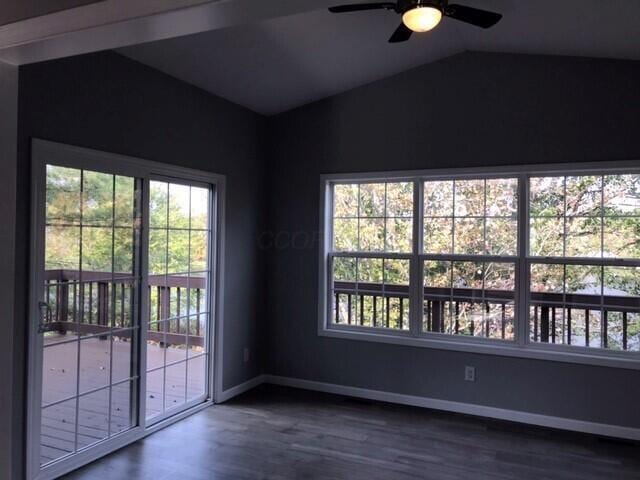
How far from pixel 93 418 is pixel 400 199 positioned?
3119mm

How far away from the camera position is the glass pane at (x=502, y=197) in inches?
165

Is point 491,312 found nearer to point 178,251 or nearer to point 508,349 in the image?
point 508,349

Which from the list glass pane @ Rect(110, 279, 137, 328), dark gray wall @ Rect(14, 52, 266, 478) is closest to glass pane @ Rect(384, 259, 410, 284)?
dark gray wall @ Rect(14, 52, 266, 478)

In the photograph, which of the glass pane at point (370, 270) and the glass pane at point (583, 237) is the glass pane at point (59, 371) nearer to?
the glass pane at point (370, 270)

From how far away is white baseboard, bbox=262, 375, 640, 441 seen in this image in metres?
3.79

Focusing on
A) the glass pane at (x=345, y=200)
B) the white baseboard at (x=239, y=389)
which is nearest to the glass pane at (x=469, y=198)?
the glass pane at (x=345, y=200)

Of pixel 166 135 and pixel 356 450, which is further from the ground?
pixel 166 135

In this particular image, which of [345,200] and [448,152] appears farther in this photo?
[345,200]

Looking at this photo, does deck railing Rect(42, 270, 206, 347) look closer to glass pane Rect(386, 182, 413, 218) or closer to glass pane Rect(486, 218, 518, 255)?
glass pane Rect(386, 182, 413, 218)

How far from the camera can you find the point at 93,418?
10.9ft

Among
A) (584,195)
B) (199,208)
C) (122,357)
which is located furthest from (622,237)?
(122,357)

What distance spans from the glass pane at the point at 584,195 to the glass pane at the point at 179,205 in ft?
10.5

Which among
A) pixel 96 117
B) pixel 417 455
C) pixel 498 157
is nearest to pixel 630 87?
pixel 498 157

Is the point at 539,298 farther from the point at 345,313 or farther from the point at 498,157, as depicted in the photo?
the point at 345,313
